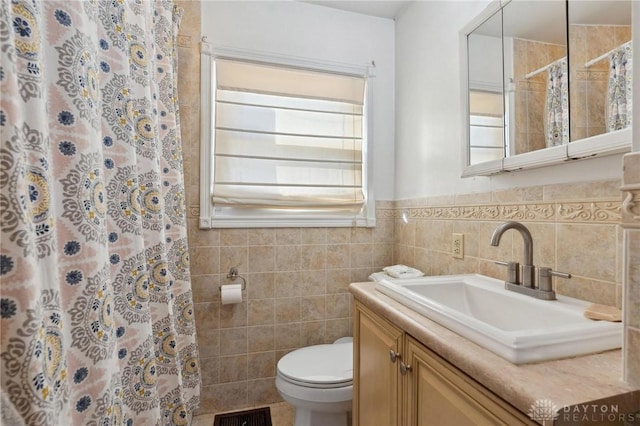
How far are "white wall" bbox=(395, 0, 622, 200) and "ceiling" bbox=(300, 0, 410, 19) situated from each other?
61 millimetres

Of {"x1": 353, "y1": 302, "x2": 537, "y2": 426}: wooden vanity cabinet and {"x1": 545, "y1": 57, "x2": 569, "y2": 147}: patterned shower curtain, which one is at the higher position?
{"x1": 545, "y1": 57, "x2": 569, "y2": 147}: patterned shower curtain

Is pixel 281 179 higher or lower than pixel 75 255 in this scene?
higher

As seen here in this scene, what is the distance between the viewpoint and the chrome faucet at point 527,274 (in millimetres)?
896

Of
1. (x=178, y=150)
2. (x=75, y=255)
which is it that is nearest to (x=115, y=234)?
(x=75, y=255)

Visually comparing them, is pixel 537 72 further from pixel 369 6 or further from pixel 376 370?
pixel 369 6

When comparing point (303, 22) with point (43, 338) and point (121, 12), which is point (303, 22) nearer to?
point (121, 12)

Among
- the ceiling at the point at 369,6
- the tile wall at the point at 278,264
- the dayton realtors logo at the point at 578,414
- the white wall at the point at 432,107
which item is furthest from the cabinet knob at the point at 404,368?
the ceiling at the point at 369,6

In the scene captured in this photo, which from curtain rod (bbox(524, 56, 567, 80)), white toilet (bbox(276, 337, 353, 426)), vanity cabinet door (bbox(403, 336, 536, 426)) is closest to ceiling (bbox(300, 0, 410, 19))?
curtain rod (bbox(524, 56, 567, 80))

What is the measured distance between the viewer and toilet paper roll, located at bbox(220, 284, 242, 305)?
164 centimetres

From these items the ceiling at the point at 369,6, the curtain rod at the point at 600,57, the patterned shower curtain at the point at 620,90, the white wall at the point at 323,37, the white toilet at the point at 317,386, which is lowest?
the white toilet at the point at 317,386

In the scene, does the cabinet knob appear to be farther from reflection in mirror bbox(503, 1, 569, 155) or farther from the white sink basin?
reflection in mirror bbox(503, 1, 569, 155)

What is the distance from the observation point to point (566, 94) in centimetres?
92

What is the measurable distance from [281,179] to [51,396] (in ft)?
4.82

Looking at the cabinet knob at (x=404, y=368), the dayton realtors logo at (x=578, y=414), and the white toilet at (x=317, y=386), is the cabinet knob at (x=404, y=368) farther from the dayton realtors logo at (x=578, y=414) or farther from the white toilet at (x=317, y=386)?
the white toilet at (x=317, y=386)
